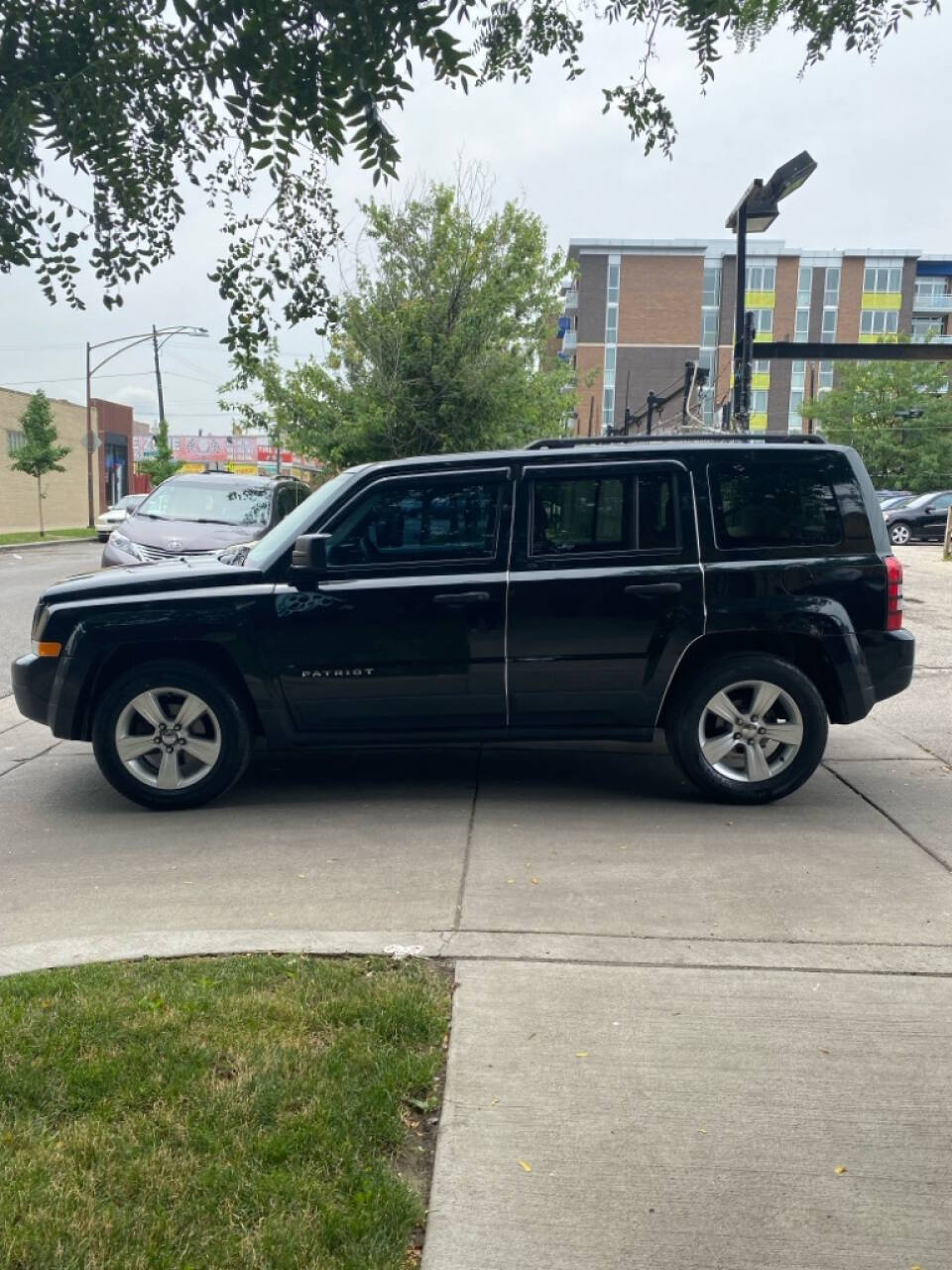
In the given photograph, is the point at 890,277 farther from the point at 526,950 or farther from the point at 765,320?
the point at 526,950

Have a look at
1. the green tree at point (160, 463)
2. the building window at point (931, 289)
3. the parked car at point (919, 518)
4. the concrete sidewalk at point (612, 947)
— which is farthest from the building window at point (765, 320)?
the concrete sidewalk at point (612, 947)

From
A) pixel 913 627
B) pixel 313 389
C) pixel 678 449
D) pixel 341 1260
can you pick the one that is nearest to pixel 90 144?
pixel 341 1260

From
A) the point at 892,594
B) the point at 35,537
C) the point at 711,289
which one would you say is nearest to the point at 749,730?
the point at 892,594

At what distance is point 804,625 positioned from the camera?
6.05 meters

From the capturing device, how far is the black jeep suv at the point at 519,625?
6012 millimetres

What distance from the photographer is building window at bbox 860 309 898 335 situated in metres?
87.6

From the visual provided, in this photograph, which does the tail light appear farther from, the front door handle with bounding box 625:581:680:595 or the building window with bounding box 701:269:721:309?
the building window with bounding box 701:269:721:309

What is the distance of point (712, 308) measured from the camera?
279 feet

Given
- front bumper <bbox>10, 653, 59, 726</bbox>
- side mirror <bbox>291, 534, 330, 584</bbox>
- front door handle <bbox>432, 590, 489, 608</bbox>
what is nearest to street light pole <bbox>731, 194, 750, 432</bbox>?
front door handle <bbox>432, 590, 489, 608</bbox>

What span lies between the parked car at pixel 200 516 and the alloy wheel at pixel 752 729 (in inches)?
270

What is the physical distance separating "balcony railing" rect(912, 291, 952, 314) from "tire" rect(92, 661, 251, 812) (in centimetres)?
9411

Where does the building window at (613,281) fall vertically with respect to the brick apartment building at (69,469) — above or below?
above

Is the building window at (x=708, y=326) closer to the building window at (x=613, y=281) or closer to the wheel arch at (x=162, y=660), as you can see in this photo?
the building window at (x=613, y=281)

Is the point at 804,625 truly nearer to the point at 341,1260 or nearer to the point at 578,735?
the point at 578,735
